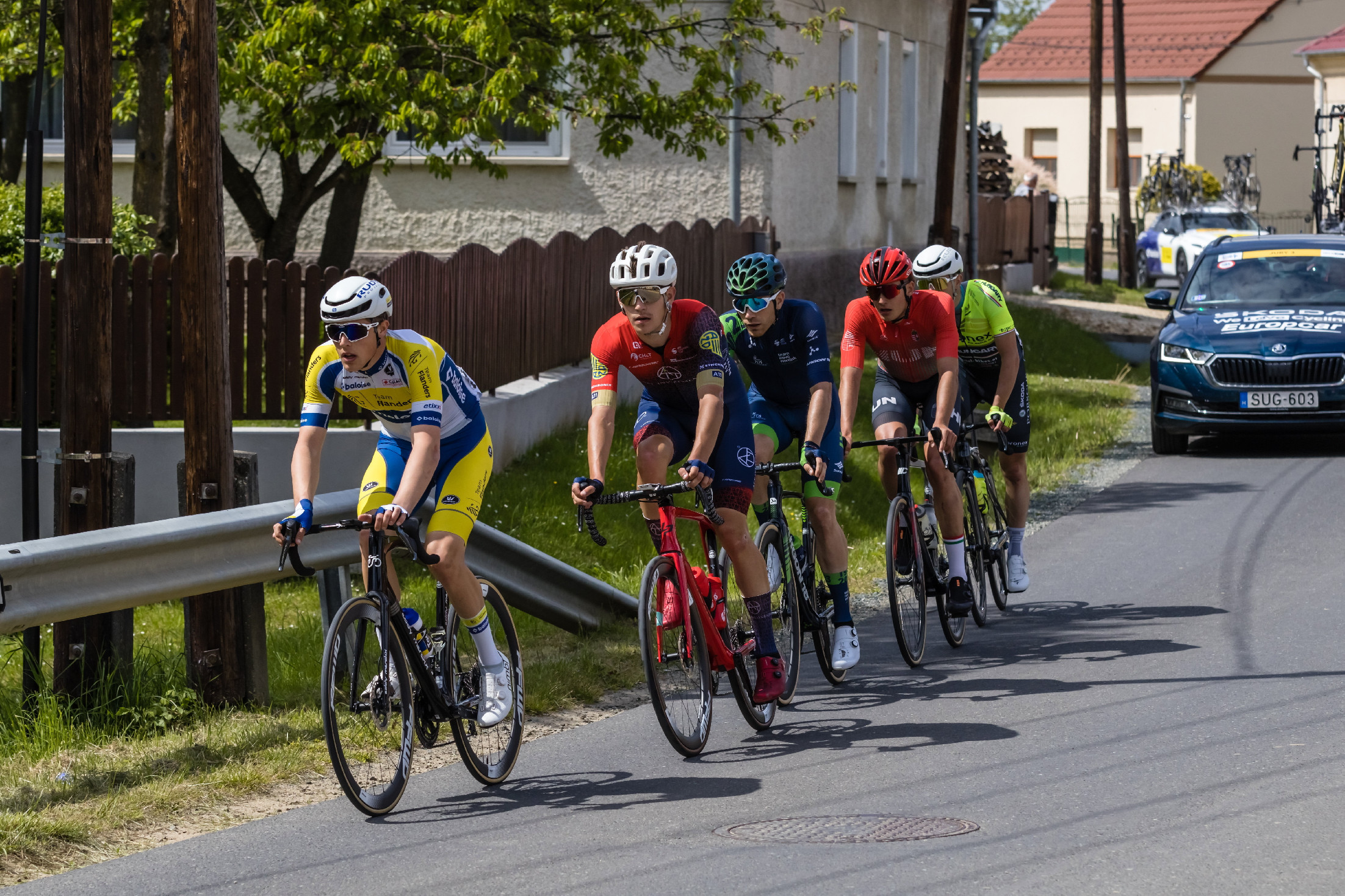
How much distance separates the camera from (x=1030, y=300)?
33.8 m

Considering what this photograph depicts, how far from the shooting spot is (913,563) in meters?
8.47

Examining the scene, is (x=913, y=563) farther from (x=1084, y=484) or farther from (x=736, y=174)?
(x=736, y=174)

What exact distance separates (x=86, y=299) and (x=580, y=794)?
3067mm

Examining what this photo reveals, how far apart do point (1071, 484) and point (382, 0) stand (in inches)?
260

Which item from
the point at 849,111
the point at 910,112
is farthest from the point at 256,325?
the point at 910,112

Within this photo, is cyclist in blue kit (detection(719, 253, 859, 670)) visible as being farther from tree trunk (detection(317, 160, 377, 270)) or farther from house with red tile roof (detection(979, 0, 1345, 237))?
house with red tile roof (detection(979, 0, 1345, 237))

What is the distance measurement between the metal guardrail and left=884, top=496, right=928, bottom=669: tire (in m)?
1.75

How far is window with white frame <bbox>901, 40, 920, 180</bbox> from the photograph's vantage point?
30344 mm

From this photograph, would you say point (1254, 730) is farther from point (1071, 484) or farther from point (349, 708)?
point (1071, 484)

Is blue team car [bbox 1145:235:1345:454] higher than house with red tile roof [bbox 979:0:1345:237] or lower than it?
lower

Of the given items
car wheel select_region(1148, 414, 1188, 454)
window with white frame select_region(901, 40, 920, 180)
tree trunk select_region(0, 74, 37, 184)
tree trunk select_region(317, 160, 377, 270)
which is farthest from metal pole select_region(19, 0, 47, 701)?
window with white frame select_region(901, 40, 920, 180)

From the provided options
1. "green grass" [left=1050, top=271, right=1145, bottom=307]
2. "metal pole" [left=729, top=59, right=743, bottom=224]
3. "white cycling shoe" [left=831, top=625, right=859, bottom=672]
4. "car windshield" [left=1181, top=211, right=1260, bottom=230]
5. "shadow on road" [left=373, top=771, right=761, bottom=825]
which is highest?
"car windshield" [left=1181, top=211, right=1260, bottom=230]

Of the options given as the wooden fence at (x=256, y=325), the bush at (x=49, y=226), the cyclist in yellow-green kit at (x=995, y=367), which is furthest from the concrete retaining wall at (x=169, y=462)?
the cyclist in yellow-green kit at (x=995, y=367)

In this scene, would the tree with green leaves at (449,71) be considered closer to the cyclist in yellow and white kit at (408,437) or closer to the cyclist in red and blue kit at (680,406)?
the cyclist in red and blue kit at (680,406)
